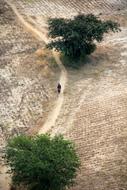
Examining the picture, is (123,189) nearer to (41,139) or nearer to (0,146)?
(41,139)

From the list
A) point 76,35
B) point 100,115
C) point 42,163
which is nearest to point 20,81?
point 76,35

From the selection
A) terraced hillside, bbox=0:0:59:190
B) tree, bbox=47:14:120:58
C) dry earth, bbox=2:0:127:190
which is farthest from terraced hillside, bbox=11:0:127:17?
tree, bbox=47:14:120:58

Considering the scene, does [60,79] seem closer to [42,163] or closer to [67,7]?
[67,7]

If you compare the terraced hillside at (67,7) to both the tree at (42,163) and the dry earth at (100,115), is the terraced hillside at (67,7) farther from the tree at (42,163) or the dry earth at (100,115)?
the tree at (42,163)

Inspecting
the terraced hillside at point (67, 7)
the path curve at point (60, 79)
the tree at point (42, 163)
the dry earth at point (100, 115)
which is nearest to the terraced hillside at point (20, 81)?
the path curve at point (60, 79)

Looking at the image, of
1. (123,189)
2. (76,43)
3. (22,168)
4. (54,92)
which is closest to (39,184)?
(22,168)

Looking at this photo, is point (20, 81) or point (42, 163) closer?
point (42, 163)
